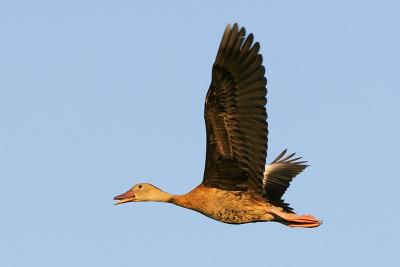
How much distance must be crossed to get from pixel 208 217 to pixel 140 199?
1514mm

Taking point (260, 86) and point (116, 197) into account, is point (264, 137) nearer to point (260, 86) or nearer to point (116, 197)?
point (260, 86)

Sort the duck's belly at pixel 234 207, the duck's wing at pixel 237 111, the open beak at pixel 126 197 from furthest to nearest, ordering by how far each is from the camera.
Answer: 1. the open beak at pixel 126 197
2. the duck's belly at pixel 234 207
3. the duck's wing at pixel 237 111

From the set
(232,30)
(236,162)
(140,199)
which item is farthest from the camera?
(140,199)

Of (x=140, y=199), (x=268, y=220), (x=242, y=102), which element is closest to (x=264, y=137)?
(x=242, y=102)

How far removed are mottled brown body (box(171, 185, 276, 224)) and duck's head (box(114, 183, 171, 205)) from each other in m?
1.18

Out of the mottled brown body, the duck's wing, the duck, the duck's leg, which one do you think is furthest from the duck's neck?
the duck's leg

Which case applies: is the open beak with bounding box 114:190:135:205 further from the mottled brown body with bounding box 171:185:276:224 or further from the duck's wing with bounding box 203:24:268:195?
the duck's wing with bounding box 203:24:268:195

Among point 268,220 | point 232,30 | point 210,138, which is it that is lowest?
point 268,220

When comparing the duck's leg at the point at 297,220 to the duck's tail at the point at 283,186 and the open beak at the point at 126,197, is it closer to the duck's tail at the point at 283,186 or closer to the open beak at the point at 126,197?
the duck's tail at the point at 283,186

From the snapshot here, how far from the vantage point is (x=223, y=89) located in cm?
1345

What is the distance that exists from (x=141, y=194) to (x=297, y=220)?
9.02ft

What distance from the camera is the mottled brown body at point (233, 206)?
47.5 feet

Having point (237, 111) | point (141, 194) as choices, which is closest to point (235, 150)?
point (237, 111)

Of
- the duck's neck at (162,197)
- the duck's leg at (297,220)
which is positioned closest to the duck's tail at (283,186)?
the duck's leg at (297,220)
